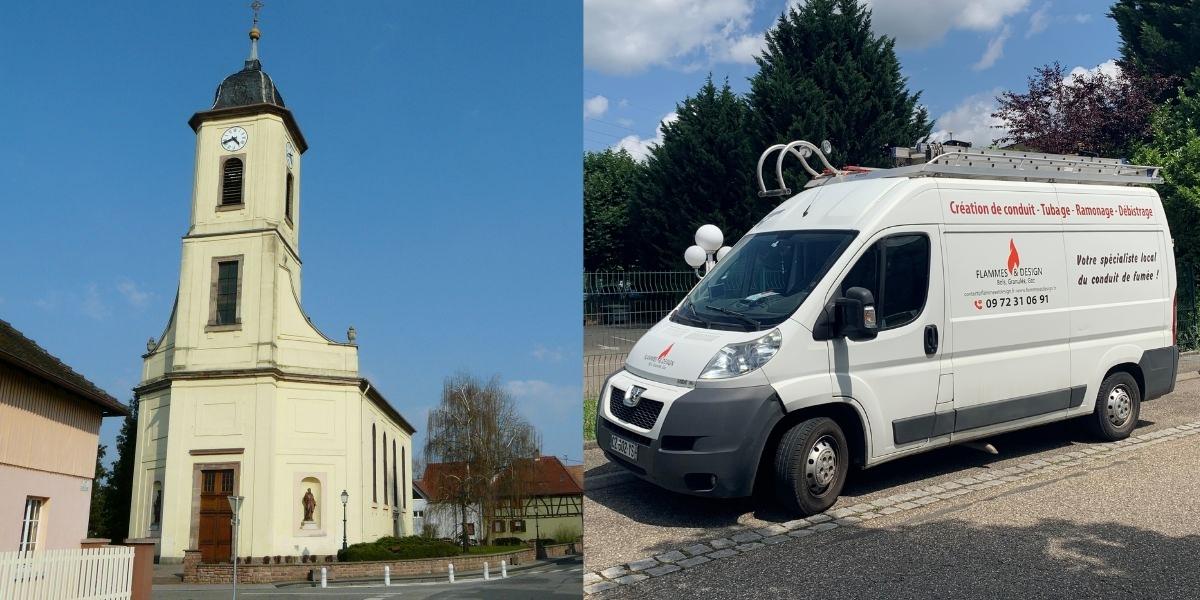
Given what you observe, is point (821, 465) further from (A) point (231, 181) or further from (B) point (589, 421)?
(A) point (231, 181)

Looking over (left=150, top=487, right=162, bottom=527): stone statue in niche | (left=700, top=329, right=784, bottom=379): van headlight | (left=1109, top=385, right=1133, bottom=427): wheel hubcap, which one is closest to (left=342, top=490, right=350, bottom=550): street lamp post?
(left=150, top=487, right=162, bottom=527): stone statue in niche

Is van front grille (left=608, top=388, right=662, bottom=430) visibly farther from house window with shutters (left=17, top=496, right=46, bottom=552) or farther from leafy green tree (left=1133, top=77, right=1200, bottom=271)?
leafy green tree (left=1133, top=77, right=1200, bottom=271)

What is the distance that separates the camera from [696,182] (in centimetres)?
2417

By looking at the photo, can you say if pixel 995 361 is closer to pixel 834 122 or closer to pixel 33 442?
pixel 33 442

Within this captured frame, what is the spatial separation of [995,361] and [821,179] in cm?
196

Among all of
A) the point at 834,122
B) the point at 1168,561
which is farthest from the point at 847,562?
the point at 834,122

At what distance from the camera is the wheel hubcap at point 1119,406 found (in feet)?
25.1

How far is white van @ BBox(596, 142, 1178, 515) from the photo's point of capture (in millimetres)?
5465

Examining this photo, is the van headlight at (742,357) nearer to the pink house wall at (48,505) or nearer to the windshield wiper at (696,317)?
the windshield wiper at (696,317)

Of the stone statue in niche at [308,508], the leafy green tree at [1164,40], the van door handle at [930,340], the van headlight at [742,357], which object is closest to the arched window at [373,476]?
the stone statue in niche at [308,508]

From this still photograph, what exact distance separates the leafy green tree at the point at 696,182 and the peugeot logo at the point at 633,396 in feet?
56.2

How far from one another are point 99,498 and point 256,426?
11.4 inches

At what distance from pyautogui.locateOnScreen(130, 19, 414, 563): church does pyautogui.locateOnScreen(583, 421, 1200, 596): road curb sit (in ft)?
10.6

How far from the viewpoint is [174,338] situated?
1.45m
